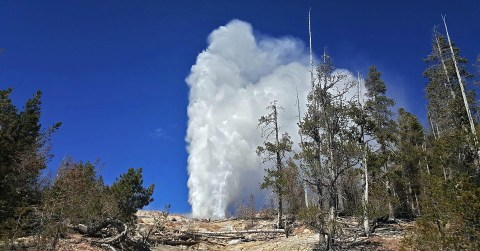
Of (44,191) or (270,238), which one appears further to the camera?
(270,238)

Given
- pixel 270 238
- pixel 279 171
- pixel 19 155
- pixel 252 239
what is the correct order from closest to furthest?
pixel 19 155 → pixel 252 239 → pixel 270 238 → pixel 279 171

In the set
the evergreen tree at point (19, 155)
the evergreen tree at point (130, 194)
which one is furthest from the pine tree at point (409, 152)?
the evergreen tree at point (19, 155)

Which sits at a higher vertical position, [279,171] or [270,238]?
[279,171]

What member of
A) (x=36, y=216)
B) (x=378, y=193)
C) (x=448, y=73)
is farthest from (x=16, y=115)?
(x=448, y=73)

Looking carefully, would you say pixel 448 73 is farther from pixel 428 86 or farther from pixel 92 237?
pixel 92 237

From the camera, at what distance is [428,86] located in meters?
42.7

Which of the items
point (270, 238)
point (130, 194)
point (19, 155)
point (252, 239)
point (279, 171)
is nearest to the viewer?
point (19, 155)

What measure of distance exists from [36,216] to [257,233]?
18061 millimetres

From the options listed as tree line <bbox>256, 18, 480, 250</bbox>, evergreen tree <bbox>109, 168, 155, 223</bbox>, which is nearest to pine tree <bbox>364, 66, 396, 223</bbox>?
tree line <bbox>256, 18, 480, 250</bbox>

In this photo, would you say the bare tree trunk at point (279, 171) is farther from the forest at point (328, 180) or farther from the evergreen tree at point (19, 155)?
the evergreen tree at point (19, 155)

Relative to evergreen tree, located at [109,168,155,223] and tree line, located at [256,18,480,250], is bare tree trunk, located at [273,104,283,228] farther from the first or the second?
evergreen tree, located at [109,168,155,223]

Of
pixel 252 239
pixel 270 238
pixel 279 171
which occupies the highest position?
pixel 279 171

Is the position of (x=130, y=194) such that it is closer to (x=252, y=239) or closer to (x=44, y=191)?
(x=44, y=191)

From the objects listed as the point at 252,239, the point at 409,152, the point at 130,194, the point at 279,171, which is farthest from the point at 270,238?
the point at 409,152
